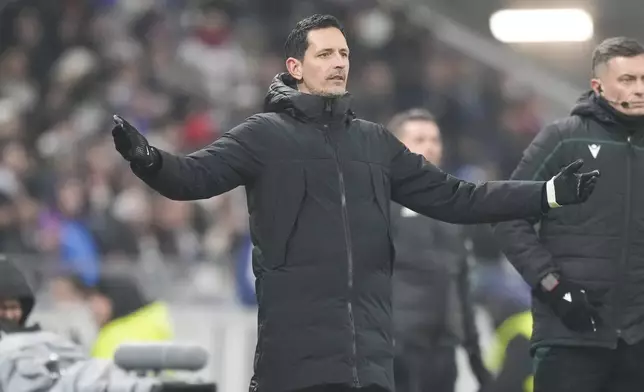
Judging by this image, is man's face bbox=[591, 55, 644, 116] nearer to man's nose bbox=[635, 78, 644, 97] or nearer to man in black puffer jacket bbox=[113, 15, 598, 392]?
man's nose bbox=[635, 78, 644, 97]

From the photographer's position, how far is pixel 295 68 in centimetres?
519

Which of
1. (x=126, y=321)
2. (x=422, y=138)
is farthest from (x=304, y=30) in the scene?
(x=126, y=321)

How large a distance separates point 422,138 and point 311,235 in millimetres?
2633

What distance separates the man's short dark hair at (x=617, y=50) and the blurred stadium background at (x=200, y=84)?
624 cm

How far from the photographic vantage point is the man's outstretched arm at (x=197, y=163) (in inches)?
181

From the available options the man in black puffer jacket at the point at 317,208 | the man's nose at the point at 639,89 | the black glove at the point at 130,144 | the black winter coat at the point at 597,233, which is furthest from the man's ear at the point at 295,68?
the man's nose at the point at 639,89

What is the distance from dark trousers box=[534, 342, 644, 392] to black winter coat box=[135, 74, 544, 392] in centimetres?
113

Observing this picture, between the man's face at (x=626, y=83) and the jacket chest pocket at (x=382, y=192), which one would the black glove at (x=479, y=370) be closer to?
the man's face at (x=626, y=83)

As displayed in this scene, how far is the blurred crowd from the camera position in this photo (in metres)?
12.9

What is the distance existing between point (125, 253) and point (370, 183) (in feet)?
23.2

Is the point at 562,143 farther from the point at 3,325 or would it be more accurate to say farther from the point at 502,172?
the point at 502,172

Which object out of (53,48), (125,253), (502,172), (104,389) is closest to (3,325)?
(104,389)

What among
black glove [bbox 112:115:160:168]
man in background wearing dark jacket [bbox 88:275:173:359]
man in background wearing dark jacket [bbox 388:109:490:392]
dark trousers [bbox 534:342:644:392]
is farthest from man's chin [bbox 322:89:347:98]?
man in background wearing dark jacket [bbox 88:275:173:359]

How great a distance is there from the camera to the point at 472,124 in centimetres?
1455
